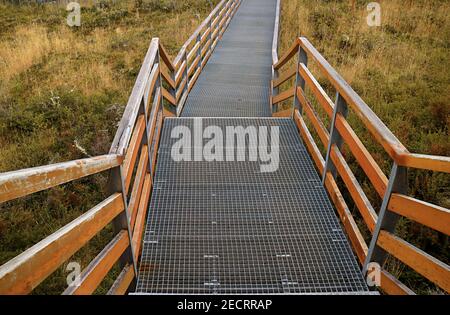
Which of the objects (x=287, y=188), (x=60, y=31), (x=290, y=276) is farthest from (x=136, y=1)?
(x=290, y=276)

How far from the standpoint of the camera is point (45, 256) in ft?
6.07

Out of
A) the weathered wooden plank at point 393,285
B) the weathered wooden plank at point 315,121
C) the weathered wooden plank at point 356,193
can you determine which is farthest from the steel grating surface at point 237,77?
the weathered wooden plank at point 393,285

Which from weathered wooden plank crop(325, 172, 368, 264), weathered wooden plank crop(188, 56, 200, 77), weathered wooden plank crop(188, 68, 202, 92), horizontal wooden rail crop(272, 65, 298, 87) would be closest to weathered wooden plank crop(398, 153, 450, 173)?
weathered wooden plank crop(325, 172, 368, 264)

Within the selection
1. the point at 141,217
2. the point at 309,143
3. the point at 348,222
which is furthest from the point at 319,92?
the point at 141,217

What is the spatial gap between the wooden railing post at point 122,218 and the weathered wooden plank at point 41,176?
12.9 inches

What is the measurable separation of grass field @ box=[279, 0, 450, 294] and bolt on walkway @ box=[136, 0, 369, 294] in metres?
1.02

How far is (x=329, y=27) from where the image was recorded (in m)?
13.5

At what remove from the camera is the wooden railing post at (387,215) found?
104 inches

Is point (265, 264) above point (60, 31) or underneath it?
underneath

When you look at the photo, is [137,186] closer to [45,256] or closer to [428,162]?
[45,256]

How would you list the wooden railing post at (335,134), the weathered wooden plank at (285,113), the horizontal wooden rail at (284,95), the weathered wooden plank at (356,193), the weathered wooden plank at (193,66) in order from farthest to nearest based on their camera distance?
1. the weathered wooden plank at (193,66)
2. the weathered wooden plank at (285,113)
3. the horizontal wooden rail at (284,95)
4. the wooden railing post at (335,134)
5. the weathered wooden plank at (356,193)

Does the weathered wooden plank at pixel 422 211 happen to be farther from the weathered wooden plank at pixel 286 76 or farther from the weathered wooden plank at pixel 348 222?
the weathered wooden plank at pixel 286 76
